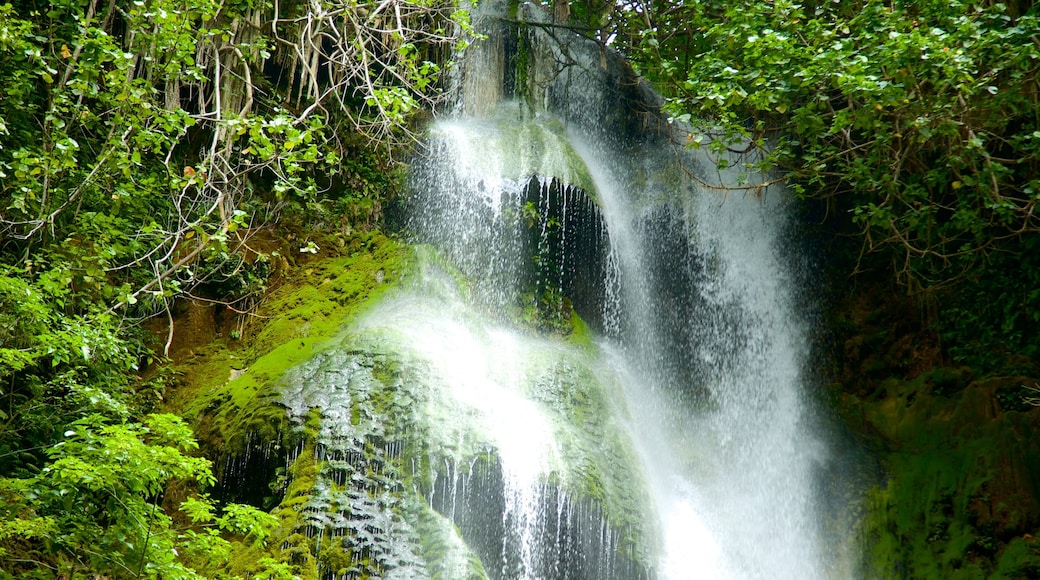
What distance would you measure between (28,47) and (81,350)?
247 centimetres

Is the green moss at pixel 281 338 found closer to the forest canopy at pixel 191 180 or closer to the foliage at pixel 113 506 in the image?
the forest canopy at pixel 191 180

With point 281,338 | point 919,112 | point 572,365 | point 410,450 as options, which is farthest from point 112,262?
point 919,112

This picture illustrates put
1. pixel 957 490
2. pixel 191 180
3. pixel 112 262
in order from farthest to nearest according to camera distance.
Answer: pixel 957 490, pixel 112 262, pixel 191 180

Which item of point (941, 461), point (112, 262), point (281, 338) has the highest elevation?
point (112, 262)

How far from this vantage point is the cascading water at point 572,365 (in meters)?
6.48

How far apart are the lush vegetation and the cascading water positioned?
1236 mm

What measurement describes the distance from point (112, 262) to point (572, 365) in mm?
4520

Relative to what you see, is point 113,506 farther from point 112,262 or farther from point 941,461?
point 941,461

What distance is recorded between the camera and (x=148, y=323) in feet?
26.4

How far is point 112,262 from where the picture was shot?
7.09 metres

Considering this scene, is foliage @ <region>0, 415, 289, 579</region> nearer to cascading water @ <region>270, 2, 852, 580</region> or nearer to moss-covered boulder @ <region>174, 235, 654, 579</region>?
moss-covered boulder @ <region>174, 235, 654, 579</region>

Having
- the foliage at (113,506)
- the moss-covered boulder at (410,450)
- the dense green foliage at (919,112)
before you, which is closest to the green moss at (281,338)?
the moss-covered boulder at (410,450)

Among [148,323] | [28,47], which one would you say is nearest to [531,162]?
[148,323]

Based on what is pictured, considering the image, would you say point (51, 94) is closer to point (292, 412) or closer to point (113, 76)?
point (113, 76)
